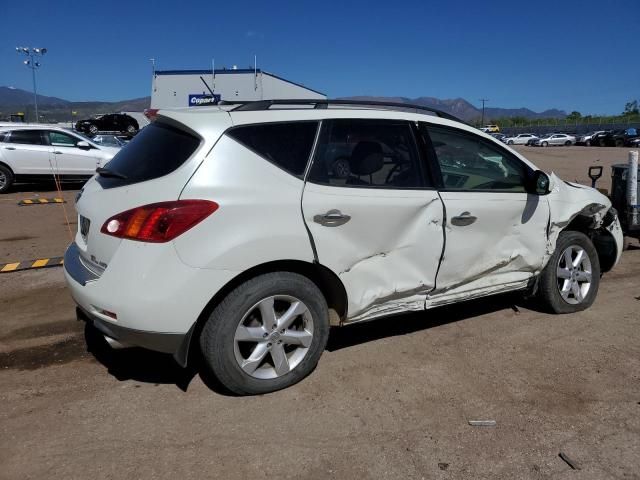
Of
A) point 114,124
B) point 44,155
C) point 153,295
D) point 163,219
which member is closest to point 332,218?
point 163,219

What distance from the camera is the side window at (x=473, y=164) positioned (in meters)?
3.93

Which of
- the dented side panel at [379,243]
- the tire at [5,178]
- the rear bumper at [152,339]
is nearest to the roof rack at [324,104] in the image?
the dented side panel at [379,243]

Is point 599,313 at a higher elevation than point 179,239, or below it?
below

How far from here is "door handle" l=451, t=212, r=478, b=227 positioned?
3816 millimetres

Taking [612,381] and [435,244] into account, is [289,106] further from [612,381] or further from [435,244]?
[612,381]

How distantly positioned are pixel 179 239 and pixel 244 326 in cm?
66

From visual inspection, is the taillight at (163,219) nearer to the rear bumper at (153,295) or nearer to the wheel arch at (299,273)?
the rear bumper at (153,295)

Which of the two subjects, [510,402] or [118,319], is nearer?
[118,319]

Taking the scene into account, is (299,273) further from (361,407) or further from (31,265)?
(31,265)

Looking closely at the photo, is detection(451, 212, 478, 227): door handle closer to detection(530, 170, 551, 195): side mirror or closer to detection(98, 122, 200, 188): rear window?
detection(530, 170, 551, 195): side mirror

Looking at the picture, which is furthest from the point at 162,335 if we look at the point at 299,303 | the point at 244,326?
the point at 299,303

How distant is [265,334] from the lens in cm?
324

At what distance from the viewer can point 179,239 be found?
2.91m

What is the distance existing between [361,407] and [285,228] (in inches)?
45.5
